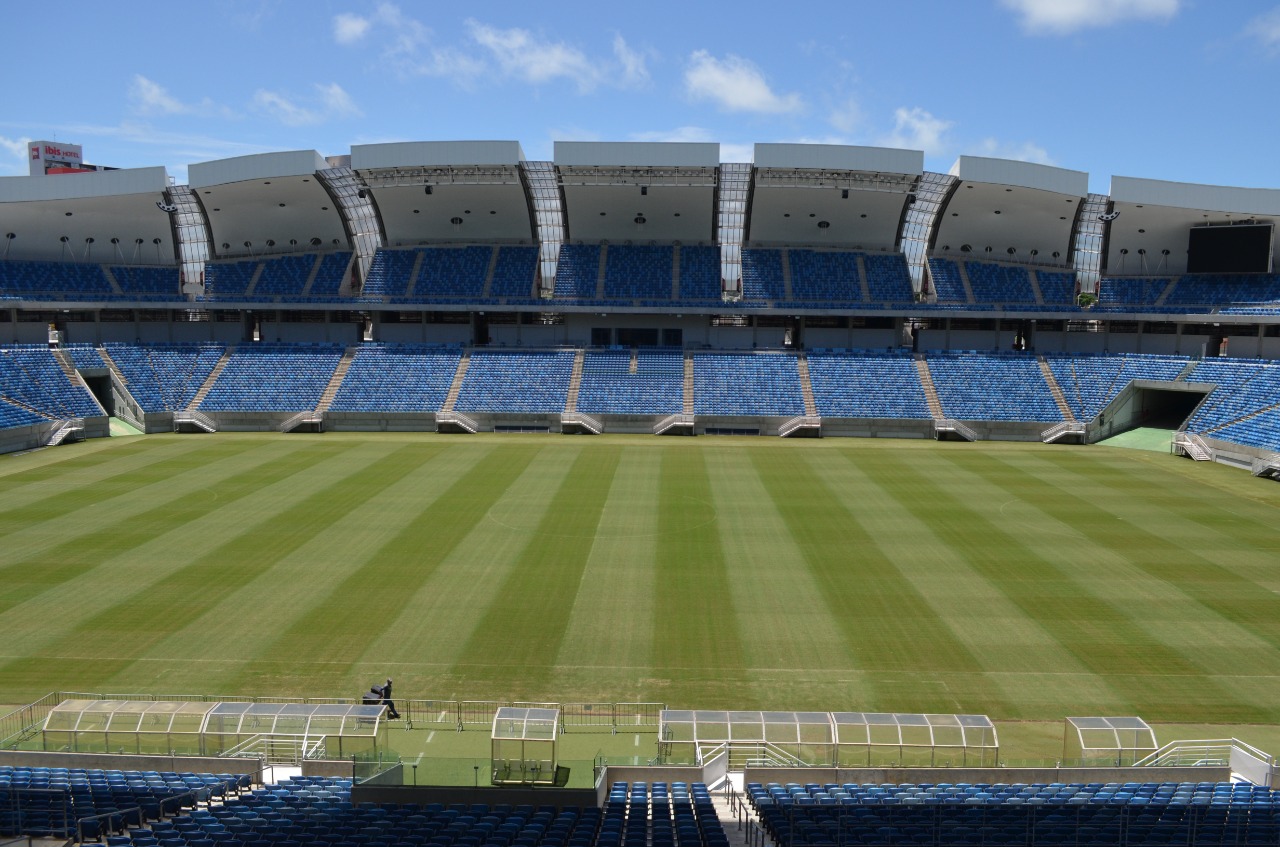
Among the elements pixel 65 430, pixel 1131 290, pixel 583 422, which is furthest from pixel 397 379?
pixel 1131 290

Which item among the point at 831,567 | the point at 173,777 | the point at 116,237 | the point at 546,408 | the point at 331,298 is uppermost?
the point at 116,237

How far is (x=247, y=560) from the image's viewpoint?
1083 inches

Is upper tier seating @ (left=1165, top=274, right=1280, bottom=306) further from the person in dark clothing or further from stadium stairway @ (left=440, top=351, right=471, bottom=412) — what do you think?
the person in dark clothing

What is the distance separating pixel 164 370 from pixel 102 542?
33998 millimetres

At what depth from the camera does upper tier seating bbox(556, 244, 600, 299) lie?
64.8 meters

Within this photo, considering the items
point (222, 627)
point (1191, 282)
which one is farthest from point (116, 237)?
point (1191, 282)

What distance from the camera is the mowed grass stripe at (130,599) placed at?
20203 mm

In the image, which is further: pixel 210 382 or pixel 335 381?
pixel 335 381

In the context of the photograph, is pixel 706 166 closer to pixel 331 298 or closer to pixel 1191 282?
pixel 331 298

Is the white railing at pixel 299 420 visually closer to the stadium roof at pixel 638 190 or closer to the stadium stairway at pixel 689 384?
the stadium roof at pixel 638 190

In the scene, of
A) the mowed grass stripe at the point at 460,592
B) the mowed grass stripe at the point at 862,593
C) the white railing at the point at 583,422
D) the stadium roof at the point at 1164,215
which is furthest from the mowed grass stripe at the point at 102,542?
the stadium roof at the point at 1164,215

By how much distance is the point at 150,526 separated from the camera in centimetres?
3114

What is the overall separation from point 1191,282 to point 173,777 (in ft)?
221

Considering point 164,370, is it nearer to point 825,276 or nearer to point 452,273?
point 452,273
